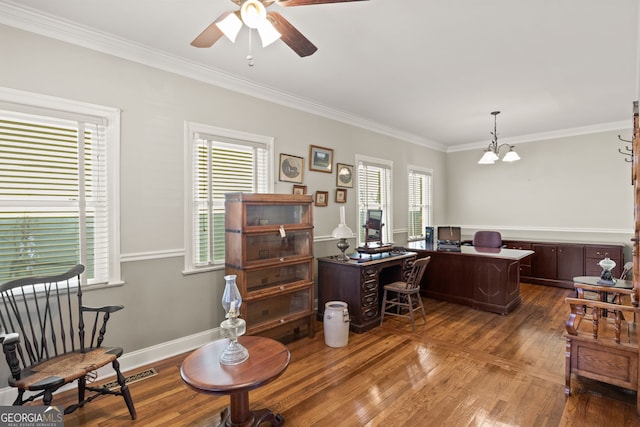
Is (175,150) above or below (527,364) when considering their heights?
above

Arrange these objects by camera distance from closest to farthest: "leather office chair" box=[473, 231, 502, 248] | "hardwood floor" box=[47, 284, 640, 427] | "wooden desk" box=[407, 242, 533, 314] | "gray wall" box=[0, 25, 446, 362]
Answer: "hardwood floor" box=[47, 284, 640, 427] < "gray wall" box=[0, 25, 446, 362] < "wooden desk" box=[407, 242, 533, 314] < "leather office chair" box=[473, 231, 502, 248]

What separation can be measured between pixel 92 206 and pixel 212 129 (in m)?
1.29

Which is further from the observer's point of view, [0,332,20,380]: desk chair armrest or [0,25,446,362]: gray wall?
[0,25,446,362]: gray wall

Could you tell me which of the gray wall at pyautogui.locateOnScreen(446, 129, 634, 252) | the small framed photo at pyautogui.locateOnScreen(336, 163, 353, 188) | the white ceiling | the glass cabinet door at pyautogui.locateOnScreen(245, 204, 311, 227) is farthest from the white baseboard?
the gray wall at pyautogui.locateOnScreen(446, 129, 634, 252)

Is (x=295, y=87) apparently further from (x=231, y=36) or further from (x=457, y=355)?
(x=457, y=355)

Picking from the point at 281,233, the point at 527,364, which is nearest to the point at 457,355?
the point at 527,364

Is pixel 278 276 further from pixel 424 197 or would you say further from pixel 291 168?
pixel 424 197

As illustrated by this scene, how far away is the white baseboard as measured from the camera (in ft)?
8.72

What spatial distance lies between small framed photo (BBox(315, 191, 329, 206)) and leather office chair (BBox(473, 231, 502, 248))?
2.87 meters

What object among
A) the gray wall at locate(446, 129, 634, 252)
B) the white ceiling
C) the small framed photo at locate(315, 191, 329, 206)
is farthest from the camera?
the gray wall at locate(446, 129, 634, 252)

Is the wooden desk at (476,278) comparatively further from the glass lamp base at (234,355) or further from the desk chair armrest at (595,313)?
the glass lamp base at (234,355)

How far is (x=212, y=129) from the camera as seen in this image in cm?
331

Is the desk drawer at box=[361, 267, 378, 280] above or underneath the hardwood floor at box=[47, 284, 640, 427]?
above

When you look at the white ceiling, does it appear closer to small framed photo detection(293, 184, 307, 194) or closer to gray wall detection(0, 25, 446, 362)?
gray wall detection(0, 25, 446, 362)
